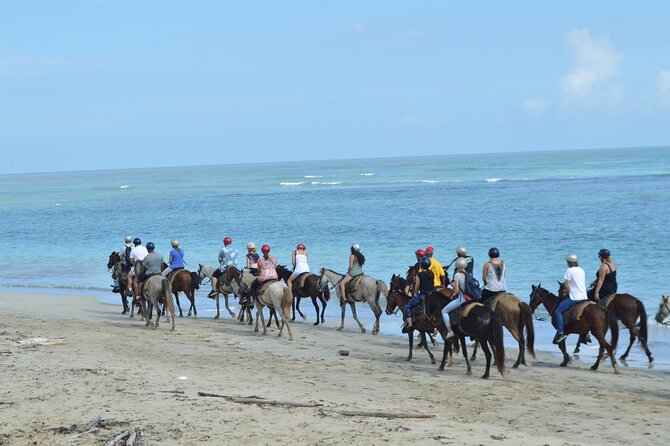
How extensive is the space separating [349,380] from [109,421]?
14.6 ft

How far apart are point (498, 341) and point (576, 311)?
2.23 meters

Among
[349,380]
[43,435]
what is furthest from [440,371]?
[43,435]

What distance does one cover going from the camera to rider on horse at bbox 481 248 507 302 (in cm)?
1535

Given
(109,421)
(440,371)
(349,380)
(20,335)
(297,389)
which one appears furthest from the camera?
(20,335)

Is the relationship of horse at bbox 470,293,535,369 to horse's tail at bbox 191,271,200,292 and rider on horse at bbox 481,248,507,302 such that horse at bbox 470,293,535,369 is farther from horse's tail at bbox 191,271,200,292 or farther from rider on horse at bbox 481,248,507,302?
horse's tail at bbox 191,271,200,292

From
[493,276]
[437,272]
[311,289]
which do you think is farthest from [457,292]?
[311,289]

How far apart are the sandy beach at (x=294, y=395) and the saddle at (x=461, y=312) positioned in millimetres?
1006

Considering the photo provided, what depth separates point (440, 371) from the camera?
15.5m

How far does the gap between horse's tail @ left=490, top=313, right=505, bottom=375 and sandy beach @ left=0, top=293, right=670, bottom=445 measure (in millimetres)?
→ 352

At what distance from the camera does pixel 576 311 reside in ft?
51.5

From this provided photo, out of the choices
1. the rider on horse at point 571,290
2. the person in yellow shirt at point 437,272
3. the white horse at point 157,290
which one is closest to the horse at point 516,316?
the rider on horse at point 571,290

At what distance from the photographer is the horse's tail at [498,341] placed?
14.3 metres

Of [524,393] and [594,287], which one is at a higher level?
[594,287]

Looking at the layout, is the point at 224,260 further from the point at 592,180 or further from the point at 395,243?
the point at 592,180
